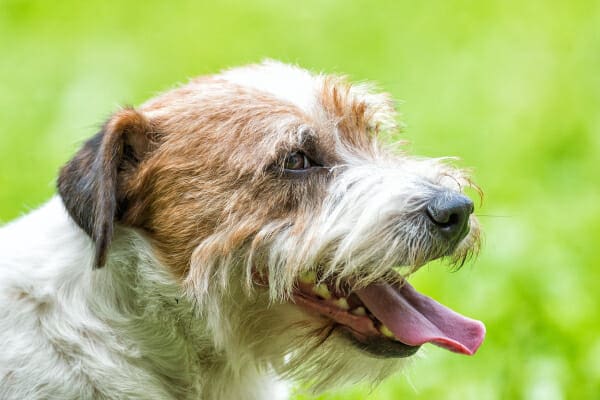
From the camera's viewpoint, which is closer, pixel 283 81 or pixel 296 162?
pixel 296 162

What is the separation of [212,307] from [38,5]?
10.2 m

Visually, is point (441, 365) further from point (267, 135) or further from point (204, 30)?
point (204, 30)

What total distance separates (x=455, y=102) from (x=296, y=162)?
6520mm

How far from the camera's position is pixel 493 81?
11.8 meters

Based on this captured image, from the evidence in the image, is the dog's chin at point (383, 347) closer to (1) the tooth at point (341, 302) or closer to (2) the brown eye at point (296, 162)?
(1) the tooth at point (341, 302)

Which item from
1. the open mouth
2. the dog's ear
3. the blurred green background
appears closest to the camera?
the dog's ear

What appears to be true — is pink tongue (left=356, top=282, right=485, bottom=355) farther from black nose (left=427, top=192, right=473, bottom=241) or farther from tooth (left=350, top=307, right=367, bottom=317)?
black nose (left=427, top=192, right=473, bottom=241)

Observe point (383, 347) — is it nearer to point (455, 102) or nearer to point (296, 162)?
point (296, 162)

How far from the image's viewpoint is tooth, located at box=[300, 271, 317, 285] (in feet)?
16.4

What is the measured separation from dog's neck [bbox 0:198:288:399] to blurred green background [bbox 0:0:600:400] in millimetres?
1050

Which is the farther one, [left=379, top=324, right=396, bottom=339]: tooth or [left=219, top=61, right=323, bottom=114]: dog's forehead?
[left=219, top=61, right=323, bottom=114]: dog's forehead

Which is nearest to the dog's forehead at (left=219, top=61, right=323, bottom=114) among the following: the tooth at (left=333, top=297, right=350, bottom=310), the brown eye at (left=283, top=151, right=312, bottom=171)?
the brown eye at (left=283, top=151, right=312, bottom=171)

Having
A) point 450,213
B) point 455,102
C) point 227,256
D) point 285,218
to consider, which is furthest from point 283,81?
point 455,102

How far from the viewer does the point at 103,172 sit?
16.1ft
